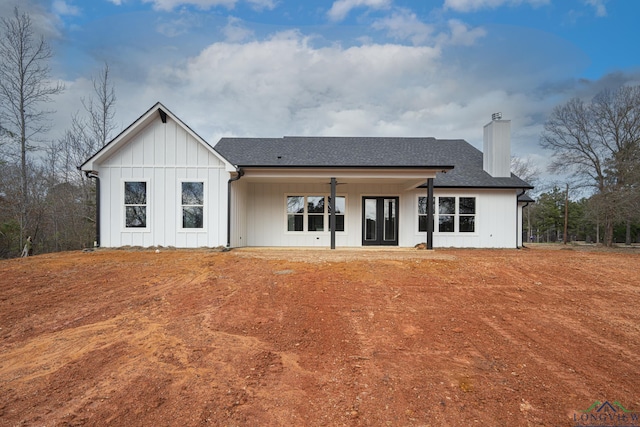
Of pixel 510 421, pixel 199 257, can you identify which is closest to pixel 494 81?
pixel 199 257

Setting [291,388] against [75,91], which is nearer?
[291,388]

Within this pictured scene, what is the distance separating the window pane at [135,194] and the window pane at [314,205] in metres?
6.24

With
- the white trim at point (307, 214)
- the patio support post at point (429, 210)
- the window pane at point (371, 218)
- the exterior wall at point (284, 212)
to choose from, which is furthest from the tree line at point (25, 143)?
the patio support post at point (429, 210)

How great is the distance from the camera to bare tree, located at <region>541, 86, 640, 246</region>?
16531 millimetres

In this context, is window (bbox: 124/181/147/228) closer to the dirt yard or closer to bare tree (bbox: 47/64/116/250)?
the dirt yard

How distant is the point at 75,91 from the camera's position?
19.2 meters

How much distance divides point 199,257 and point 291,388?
23.4ft

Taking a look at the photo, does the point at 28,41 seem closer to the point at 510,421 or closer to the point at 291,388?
the point at 291,388

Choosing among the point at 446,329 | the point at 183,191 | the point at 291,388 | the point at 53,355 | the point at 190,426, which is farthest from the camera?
the point at 183,191

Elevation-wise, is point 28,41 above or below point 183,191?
above

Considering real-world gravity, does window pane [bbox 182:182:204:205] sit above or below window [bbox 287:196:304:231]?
above

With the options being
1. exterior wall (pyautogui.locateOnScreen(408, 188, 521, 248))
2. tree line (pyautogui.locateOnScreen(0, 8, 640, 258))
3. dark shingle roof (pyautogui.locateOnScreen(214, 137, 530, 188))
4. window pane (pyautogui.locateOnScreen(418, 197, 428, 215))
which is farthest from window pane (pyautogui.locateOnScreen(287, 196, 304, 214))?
tree line (pyautogui.locateOnScreen(0, 8, 640, 258))

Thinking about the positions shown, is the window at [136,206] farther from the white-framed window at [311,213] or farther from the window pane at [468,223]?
the window pane at [468,223]

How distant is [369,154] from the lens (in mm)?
13750
